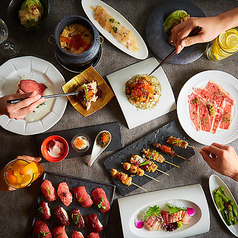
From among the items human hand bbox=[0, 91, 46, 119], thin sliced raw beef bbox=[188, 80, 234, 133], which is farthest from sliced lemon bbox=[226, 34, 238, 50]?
human hand bbox=[0, 91, 46, 119]

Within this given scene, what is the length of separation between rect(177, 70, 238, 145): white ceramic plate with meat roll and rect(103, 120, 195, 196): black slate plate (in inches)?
5.1

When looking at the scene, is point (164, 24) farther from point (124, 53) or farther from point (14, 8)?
Result: point (14, 8)

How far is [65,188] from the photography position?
2.51 metres

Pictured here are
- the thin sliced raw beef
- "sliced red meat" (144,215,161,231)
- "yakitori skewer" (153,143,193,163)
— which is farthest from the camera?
the thin sliced raw beef

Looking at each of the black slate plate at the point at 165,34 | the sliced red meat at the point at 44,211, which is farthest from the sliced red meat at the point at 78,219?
the black slate plate at the point at 165,34

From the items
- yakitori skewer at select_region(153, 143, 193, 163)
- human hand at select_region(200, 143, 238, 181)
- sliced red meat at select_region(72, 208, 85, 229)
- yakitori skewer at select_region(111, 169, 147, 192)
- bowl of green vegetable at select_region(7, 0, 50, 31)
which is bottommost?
sliced red meat at select_region(72, 208, 85, 229)

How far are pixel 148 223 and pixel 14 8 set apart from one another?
3146mm

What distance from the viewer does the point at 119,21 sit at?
2656 mm

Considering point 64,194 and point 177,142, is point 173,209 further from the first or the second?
point 64,194

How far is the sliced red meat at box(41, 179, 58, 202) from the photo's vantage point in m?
2.45

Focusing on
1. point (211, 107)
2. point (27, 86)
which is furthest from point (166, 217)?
point (27, 86)

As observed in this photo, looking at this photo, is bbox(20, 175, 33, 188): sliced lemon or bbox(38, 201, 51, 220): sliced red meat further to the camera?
bbox(38, 201, 51, 220): sliced red meat

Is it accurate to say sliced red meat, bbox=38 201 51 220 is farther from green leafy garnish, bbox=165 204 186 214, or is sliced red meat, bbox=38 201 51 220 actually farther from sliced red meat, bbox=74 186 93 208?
green leafy garnish, bbox=165 204 186 214

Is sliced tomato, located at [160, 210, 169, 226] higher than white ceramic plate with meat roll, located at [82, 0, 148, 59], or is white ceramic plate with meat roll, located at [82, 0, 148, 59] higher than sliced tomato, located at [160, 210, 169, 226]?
white ceramic plate with meat roll, located at [82, 0, 148, 59]
